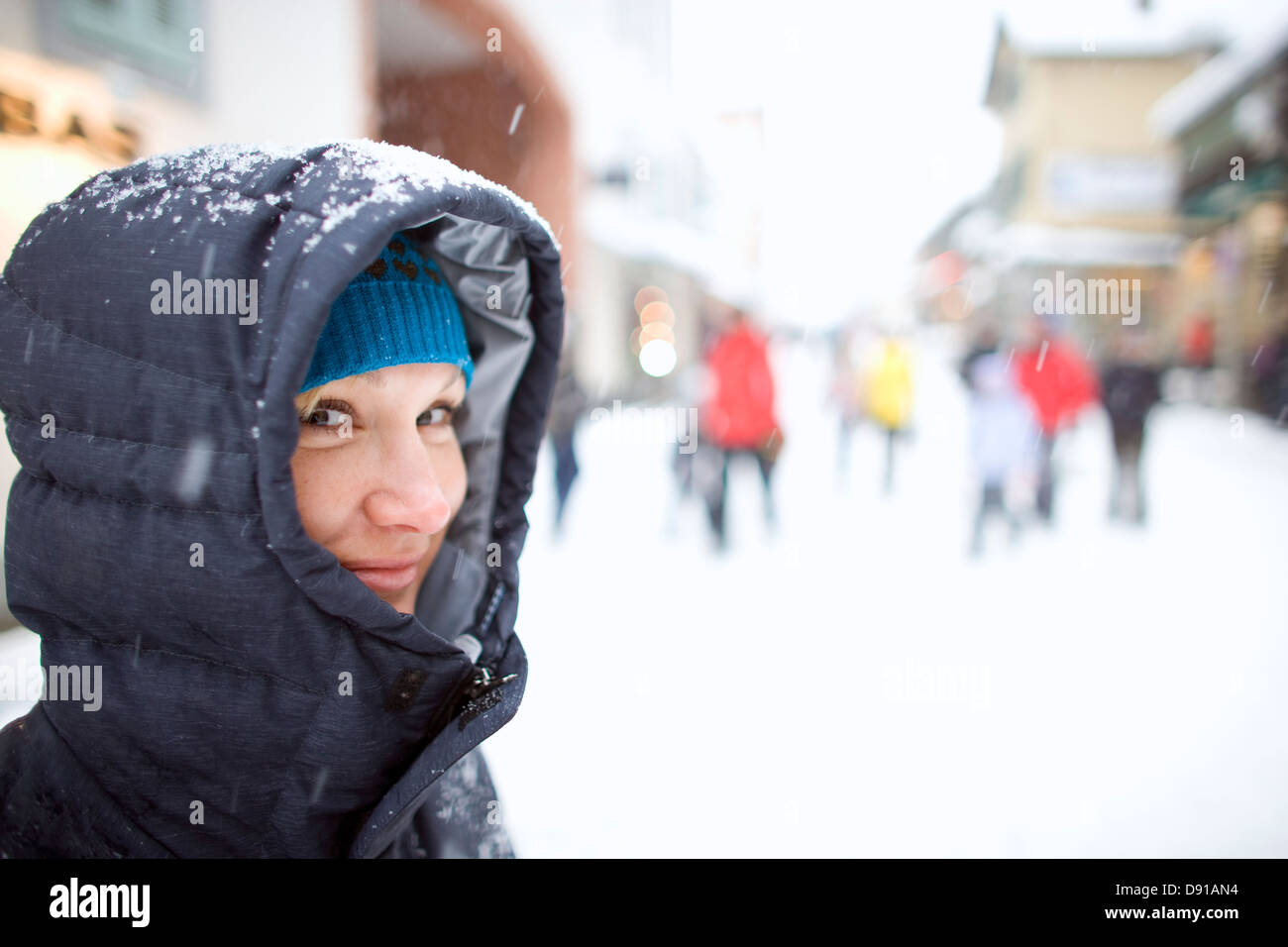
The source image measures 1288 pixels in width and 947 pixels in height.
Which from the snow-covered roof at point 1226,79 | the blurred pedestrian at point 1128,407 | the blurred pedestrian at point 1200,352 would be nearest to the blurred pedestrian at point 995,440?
the blurred pedestrian at point 1128,407

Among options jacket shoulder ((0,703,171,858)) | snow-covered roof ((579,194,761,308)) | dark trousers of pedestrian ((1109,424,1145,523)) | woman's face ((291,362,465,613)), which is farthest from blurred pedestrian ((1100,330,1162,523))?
jacket shoulder ((0,703,171,858))

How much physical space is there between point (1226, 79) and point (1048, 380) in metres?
9.94

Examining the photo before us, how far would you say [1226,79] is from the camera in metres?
11.2

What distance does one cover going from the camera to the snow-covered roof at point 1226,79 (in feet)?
31.3

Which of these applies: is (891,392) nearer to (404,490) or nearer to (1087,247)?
(404,490)

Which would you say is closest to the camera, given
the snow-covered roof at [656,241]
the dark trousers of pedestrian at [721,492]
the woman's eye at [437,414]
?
the woman's eye at [437,414]

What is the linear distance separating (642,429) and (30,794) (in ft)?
41.6

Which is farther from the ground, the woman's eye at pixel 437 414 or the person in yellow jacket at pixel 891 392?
the person in yellow jacket at pixel 891 392

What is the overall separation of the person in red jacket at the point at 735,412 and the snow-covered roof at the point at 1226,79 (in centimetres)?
876

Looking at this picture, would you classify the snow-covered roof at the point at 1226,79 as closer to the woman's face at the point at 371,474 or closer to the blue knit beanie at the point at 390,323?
the blue knit beanie at the point at 390,323

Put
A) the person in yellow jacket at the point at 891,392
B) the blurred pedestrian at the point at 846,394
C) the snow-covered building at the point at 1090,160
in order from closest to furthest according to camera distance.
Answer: the person in yellow jacket at the point at 891,392, the blurred pedestrian at the point at 846,394, the snow-covered building at the point at 1090,160

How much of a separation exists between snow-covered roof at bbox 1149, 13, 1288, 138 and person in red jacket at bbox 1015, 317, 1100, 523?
670 centimetres

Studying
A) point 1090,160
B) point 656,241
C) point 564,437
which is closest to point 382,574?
point 564,437
